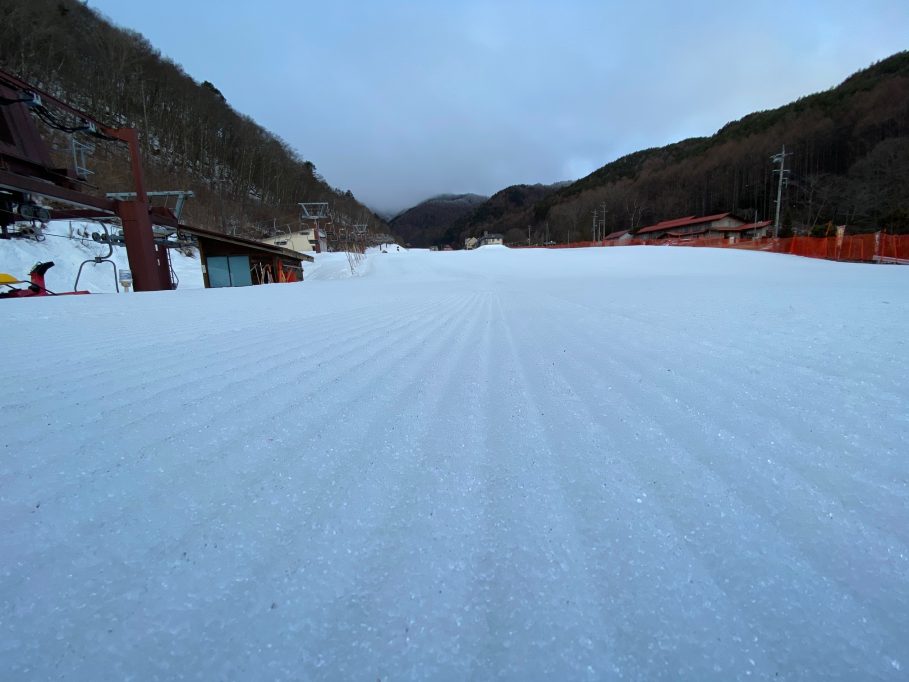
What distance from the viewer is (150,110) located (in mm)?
36906

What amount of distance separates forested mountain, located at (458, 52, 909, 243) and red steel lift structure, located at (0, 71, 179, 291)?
44841mm

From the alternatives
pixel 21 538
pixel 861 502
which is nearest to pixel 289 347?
pixel 21 538

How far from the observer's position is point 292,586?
82 cm

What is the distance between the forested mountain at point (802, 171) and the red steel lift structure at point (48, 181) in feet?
147

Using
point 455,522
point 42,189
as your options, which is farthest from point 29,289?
point 455,522

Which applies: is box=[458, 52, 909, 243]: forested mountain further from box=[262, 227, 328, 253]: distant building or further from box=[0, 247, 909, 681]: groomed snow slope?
box=[262, 227, 328, 253]: distant building

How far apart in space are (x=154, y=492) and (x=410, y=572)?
804mm

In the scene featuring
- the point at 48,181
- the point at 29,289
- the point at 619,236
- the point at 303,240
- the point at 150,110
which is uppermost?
the point at 150,110

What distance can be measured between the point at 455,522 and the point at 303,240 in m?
47.3

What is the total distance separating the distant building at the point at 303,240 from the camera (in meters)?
41.5

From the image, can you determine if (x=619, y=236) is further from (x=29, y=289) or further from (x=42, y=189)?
(x=29, y=289)

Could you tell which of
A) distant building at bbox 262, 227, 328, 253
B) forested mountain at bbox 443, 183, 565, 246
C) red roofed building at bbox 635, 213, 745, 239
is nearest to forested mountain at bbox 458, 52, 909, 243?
red roofed building at bbox 635, 213, 745, 239

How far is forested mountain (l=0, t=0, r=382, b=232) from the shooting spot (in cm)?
2736

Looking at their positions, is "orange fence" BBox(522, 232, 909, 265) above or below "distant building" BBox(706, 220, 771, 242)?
below
